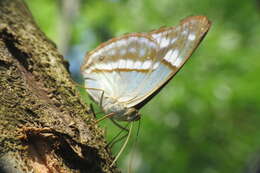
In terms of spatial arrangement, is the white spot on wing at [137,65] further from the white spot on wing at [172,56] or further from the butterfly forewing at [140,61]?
the white spot on wing at [172,56]

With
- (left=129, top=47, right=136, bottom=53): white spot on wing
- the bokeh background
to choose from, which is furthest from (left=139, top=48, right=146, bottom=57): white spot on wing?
the bokeh background

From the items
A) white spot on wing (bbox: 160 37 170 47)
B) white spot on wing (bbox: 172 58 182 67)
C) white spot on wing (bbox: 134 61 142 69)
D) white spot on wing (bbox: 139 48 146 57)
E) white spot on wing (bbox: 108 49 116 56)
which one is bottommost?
white spot on wing (bbox: 172 58 182 67)

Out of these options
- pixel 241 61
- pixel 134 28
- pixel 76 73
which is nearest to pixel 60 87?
pixel 241 61

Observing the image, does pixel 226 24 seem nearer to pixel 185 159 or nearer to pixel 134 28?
pixel 134 28

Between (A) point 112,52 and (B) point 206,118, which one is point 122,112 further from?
(B) point 206,118

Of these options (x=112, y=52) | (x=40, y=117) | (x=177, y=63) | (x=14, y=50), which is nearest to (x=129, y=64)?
(x=112, y=52)

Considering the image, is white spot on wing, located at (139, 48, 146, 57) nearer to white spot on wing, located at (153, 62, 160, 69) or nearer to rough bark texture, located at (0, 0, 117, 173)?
white spot on wing, located at (153, 62, 160, 69)
